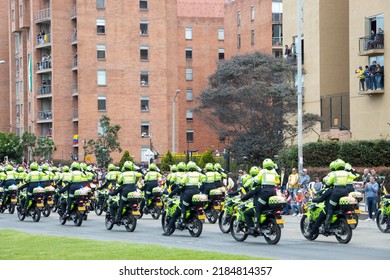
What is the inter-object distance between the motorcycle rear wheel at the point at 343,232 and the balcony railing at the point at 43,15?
242ft

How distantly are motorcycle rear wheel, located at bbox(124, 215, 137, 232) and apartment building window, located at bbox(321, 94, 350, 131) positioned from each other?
32101mm

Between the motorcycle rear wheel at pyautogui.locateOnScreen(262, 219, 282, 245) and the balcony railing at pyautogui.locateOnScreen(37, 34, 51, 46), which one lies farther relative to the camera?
the balcony railing at pyautogui.locateOnScreen(37, 34, 51, 46)

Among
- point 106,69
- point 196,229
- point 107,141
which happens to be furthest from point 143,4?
point 196,229

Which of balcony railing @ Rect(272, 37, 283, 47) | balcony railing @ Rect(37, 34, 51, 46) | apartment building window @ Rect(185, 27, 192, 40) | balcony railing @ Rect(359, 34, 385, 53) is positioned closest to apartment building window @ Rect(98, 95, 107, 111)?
balcony railing @ Rect(37, 34, 51, 46)

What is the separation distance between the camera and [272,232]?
81.8 ft

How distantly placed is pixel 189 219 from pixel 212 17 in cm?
7885

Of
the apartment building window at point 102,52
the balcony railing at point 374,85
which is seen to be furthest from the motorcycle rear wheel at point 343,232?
the apartment building window at point 102,52

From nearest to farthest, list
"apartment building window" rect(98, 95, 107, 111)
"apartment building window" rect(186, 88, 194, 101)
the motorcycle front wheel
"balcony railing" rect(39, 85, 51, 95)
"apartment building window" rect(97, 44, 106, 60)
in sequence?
1. the motorcycle front wheel
2. "apartment building window" rect(97, 44, 106, 60)
3. "apartment building window" rect(98, 95, 107, 111)
4. "balcony railing" rect(39, 85, 51, 95)
5. "apartment building window" rect(186, 88, 194, 101)

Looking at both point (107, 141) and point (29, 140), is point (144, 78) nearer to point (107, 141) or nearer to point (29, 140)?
point (29, 140)

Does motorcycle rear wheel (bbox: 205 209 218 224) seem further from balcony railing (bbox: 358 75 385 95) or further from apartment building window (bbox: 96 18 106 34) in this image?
apartment building window (bbox: 96 18 106 34)

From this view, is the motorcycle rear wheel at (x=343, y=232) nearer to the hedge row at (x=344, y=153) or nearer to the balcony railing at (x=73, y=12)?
the hedge row at (x=344, y=153)

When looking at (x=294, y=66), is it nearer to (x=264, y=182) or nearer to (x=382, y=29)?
(x=382, y=29)

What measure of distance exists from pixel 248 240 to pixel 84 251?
6.26 meters

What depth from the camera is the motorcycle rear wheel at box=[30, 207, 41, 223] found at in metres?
36.9
